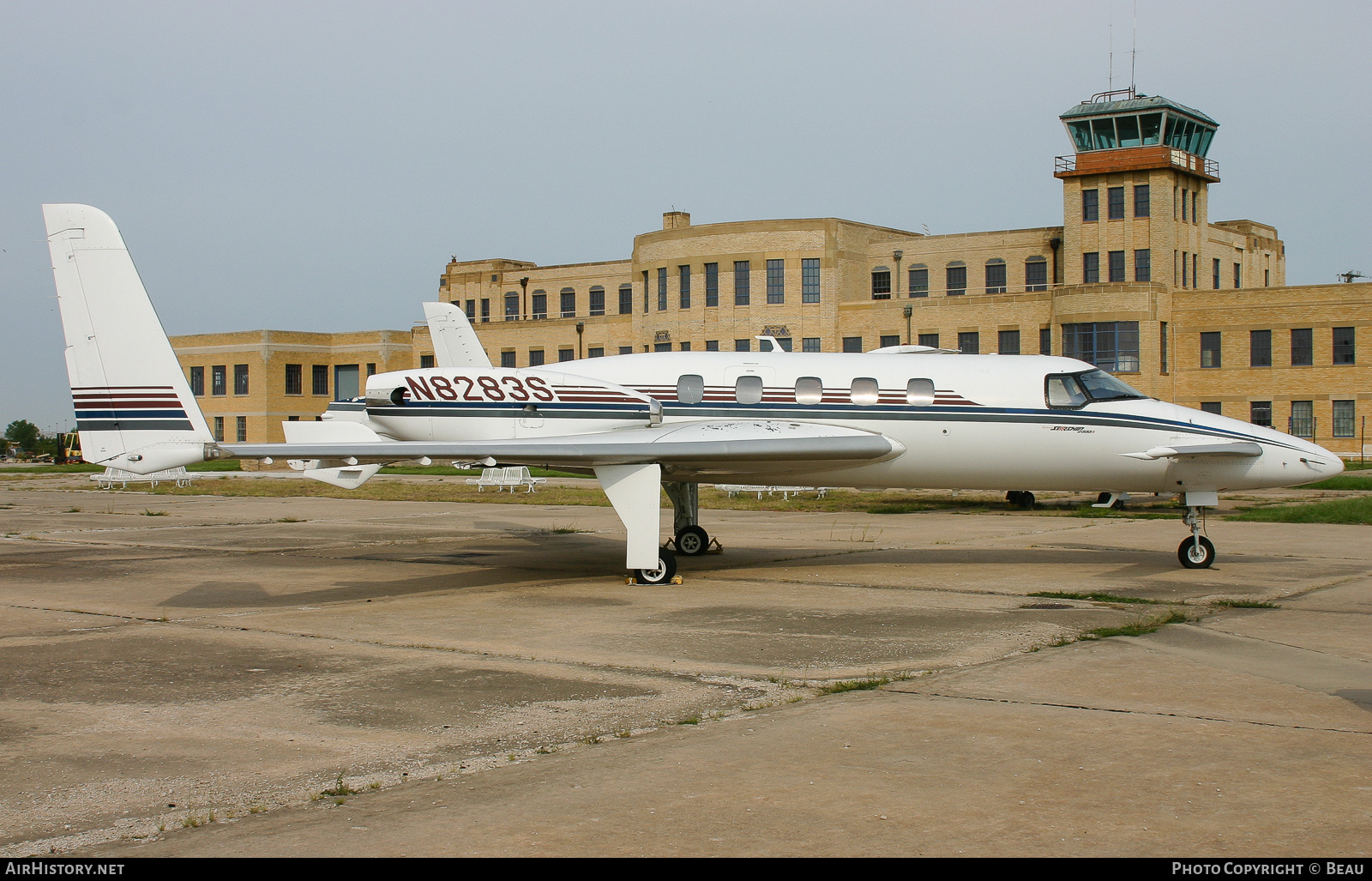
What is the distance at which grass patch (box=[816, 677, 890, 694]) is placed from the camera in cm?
891

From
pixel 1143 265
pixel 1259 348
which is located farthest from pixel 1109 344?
pixel 1259 348

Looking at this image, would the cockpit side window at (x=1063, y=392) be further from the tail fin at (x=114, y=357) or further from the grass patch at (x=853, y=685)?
the tail fin at (x=114, y=357)

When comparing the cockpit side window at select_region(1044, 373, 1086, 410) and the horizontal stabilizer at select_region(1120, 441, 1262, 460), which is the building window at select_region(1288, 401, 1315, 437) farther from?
the cockpit side window at select_region(1044, 373, 1086, 410)

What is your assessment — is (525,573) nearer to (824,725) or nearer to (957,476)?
(957,476)

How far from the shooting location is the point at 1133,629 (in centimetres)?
1170

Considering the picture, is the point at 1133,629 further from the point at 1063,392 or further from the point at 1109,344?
the point at 1109,344

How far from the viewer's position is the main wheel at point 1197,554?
1708 centimetres

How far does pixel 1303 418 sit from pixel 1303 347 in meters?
3.64

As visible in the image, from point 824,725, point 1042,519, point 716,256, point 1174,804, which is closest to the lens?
point 1174,804

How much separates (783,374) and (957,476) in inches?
116

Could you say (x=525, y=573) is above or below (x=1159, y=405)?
below

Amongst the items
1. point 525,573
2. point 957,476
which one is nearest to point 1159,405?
point 957,476

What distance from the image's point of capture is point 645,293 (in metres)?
73.4

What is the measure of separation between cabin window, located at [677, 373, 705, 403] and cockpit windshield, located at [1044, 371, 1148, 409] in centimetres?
493
